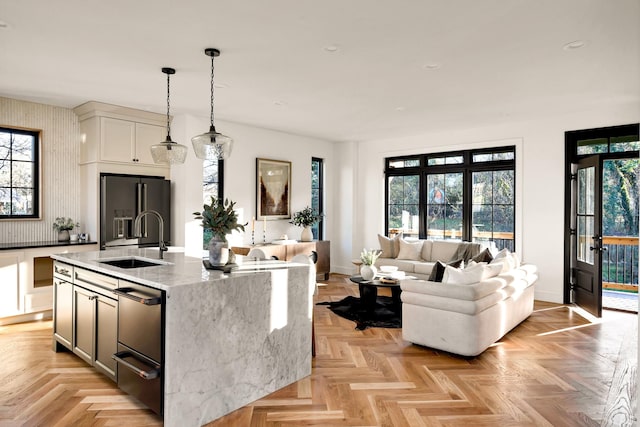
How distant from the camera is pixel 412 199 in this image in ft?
26.0

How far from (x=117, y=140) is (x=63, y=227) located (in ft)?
4.32

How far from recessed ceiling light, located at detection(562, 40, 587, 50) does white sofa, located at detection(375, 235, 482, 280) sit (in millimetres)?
3596

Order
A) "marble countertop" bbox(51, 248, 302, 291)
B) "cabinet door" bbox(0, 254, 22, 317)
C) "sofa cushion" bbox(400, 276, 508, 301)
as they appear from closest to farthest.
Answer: "marble countertop" bbox(51, 248, 302, 291) → "sofa cushion" bbox(400, 276, 508, 301) → "cabinet door" bbox(0, 254, 22, 317)

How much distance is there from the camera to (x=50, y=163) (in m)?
5.49

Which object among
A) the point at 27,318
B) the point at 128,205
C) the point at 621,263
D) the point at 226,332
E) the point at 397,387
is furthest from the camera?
the point at 621,263

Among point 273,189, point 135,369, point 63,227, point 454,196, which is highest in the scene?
point 273,189

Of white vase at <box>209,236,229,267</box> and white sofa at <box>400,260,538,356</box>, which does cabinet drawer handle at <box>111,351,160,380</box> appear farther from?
white sofa at <box>400,260,538,356</box>

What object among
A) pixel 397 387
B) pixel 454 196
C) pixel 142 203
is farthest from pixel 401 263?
pixel 142 203

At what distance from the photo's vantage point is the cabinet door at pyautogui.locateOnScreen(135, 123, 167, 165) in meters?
5.78

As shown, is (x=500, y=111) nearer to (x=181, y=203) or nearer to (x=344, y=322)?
(x=344, y=322)

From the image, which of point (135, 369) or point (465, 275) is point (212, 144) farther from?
point (465, 275)

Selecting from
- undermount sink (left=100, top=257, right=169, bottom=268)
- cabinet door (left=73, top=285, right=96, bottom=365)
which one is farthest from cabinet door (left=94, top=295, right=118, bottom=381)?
undermount sink (left=100, top=257, right=169, bottom=268)

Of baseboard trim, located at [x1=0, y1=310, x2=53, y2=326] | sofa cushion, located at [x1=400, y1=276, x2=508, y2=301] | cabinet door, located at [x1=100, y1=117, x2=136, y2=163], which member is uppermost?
cabinet door, located at [x1=100, y1=117, x2=136, y2=163]

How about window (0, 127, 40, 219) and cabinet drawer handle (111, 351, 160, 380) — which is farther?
window (0, 127, 40, 219)
